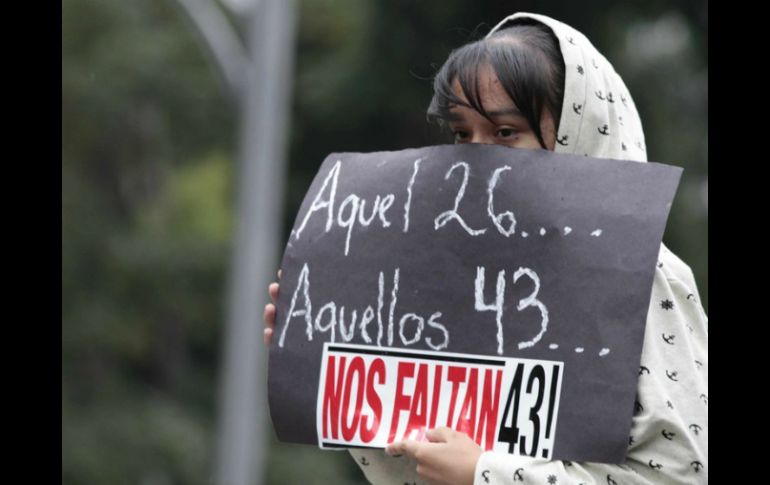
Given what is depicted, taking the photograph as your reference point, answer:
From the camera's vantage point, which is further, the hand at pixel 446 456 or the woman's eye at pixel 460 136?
the woman's eye at pixel 460 136

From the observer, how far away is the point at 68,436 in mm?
20172

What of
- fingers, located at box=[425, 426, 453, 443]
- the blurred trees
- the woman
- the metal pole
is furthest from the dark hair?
the blurred trees

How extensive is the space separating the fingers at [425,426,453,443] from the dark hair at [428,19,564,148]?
57 cm

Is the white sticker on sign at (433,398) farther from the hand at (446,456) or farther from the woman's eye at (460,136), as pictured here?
the woman's eye at (460,136)

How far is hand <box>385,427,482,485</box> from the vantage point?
8.76ft

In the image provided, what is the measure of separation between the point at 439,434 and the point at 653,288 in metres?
0.44

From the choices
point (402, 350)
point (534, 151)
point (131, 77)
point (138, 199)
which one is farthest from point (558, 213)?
point (138, 199)

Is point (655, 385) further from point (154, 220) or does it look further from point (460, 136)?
point (154, 220)

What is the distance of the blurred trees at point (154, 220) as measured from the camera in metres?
18.7

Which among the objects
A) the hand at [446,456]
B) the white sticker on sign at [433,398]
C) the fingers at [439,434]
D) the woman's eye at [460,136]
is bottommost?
the hand at [446,456]

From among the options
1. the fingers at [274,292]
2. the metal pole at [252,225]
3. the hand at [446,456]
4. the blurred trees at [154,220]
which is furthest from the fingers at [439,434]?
the blurred trees at [154,220]

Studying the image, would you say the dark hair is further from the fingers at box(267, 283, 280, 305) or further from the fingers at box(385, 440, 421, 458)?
the fingers at box(385, 440, 421, 458)

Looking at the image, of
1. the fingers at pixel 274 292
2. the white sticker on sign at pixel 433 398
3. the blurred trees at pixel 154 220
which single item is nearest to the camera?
the white sticker on sign at pixel 433 398
